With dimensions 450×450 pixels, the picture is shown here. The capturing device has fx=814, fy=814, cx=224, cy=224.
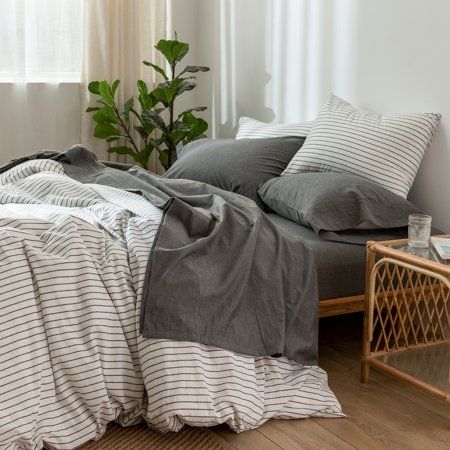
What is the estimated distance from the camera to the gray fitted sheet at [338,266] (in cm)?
294

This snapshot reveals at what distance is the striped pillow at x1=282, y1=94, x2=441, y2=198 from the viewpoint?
3326mm

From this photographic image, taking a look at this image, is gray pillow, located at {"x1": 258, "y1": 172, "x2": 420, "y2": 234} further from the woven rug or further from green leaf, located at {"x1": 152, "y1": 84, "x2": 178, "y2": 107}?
green leaf, located at {"x1": 152, "y1": 84, "x2": 178, "y2": 107}

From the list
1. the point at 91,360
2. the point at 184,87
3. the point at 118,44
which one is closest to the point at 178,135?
the point at 184,87

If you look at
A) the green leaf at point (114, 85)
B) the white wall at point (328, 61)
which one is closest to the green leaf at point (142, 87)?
the green leaf at point (114, 85)

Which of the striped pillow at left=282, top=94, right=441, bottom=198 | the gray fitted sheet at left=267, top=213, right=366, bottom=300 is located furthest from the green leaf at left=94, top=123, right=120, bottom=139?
the gray fitted sheet at left=267, top=213, right=366, bottom=300

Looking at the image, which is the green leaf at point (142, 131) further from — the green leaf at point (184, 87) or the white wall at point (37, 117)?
the white wall at point (37, 117)

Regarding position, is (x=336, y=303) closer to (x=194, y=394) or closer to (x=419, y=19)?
(x=194, y=394)

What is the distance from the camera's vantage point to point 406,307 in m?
2.85

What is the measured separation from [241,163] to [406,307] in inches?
45.7

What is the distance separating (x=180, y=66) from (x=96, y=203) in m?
2.59

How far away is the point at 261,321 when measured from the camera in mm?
2658

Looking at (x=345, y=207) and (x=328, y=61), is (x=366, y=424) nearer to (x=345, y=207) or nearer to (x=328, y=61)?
(x=345, y=207)

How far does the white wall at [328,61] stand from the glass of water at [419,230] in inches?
25.9

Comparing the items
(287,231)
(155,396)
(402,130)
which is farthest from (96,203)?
(402,130)
